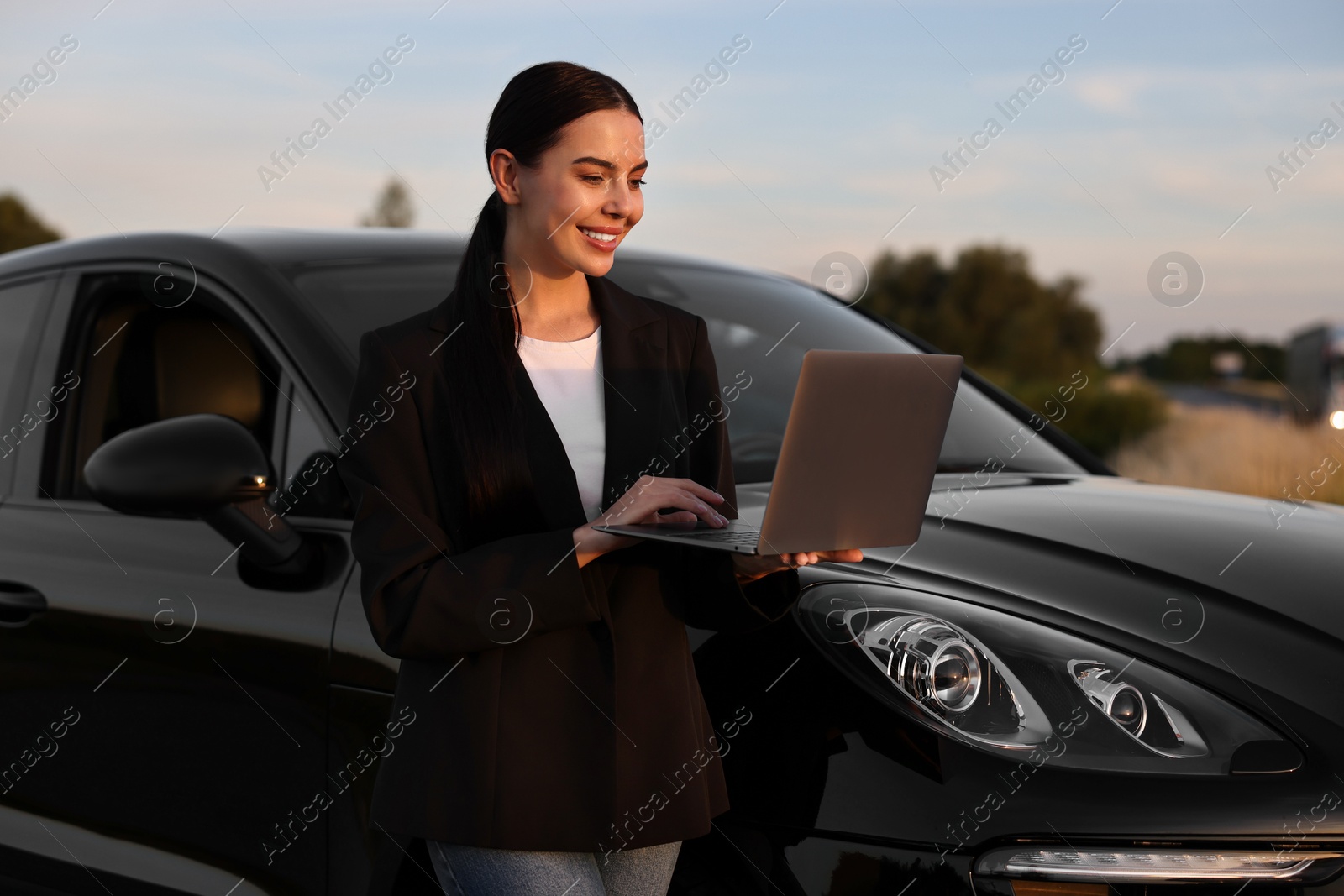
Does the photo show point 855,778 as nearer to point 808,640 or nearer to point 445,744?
point 808,640

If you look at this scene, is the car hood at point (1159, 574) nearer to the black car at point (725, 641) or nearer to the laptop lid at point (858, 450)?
the black car at point (725, 641)

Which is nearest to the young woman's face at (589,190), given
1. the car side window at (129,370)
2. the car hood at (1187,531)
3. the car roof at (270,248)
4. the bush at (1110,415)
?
the car hood at (1187,531)

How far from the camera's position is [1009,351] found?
34.5m

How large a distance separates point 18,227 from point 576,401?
182 ft

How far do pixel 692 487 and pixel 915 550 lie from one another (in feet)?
2.04

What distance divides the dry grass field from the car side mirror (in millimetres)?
6327

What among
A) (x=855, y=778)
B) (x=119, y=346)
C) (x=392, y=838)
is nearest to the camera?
(x=855, y=778)

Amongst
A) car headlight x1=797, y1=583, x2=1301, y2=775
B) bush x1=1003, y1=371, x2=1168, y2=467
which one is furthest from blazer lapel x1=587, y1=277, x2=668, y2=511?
bush x1=1003, y1=371, x2=1168, y2=467

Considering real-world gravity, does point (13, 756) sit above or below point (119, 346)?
below

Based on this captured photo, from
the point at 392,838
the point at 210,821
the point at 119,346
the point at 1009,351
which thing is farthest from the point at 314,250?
the point at 1009,351

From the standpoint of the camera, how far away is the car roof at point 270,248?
2.94 metres

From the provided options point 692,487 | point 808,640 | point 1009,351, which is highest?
point 692,487

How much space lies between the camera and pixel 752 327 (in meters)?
3.20

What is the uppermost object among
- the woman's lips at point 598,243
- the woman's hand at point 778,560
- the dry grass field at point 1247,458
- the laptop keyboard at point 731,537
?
the woman's lips at point 598,243
